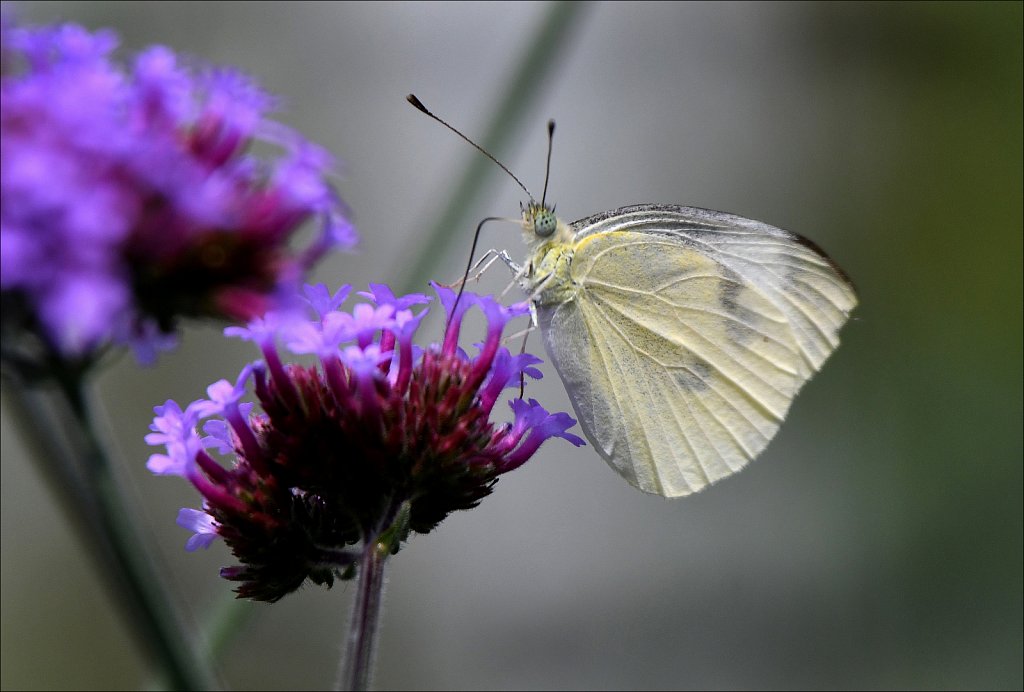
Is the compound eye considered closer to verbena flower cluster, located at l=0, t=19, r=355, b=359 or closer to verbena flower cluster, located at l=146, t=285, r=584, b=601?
verbena flower cluster, located at l=146, t=285, r=584, b=601

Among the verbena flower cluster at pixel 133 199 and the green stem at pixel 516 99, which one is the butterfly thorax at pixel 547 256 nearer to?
the green stem at pixel 516 99

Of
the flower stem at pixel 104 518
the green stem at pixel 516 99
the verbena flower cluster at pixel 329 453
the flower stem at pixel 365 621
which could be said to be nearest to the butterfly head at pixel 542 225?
the green stem at pixel 516 99

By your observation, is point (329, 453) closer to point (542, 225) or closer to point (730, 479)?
point (542, 225)

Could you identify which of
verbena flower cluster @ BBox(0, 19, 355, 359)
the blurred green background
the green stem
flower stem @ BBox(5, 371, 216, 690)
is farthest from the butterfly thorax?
the blurred green background

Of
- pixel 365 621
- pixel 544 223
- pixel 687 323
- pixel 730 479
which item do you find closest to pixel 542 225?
pixel 544 223

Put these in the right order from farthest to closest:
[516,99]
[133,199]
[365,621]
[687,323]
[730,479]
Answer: [730,479]
[687,323]
[516,99]
[365,621]
[133,199]

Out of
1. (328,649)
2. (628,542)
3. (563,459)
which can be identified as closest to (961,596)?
(628,542)

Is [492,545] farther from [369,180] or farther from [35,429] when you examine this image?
[35,429]
